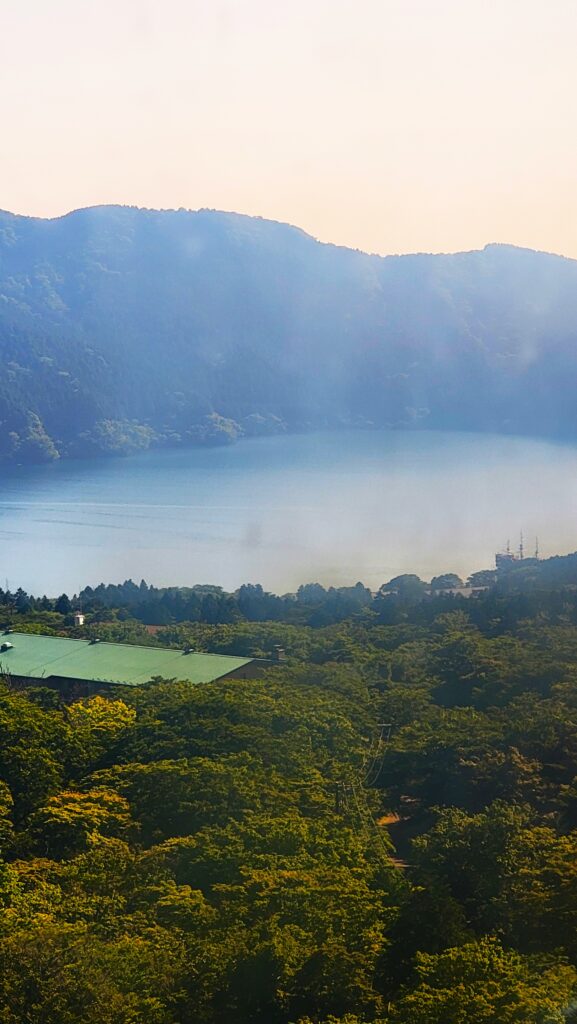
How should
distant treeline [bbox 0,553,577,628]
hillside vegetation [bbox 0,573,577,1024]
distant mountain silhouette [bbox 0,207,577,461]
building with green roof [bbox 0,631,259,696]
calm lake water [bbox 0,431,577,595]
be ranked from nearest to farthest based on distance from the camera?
hillside vegetation [bbox 0,573,577,1024], building with green roof [bbox 0,631,259,696], distant treeline [bbox 0,553,577,628], calm lake water [bbox 0,431,577,595], distant mountain silhouette [bbox 0,207,577,461]

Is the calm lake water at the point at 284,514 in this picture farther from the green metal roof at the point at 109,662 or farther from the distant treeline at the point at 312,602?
the green metal roof at the point at 109,662

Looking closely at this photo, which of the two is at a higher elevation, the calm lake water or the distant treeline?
the calm lake water

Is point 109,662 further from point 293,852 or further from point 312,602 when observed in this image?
point 312,602

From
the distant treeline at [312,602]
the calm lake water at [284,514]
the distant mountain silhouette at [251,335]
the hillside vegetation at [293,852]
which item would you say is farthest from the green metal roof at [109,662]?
the distant mountain silhouette at [251,335]

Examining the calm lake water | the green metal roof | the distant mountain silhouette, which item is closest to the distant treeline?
the calm lake water

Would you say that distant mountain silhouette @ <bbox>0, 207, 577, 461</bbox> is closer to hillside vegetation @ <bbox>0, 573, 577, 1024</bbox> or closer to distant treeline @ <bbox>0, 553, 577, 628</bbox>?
distant treeline @ <bbox>0, 553, 577, 628</bbox>
